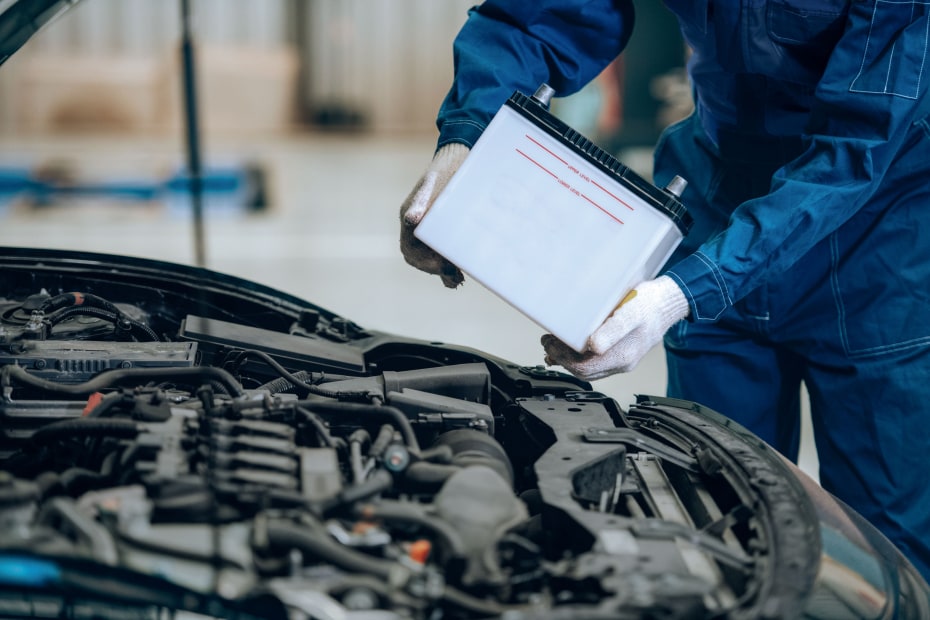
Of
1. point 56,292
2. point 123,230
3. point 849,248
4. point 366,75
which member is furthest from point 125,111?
point 849,248

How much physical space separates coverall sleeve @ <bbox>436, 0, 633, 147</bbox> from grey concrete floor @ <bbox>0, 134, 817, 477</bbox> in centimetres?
156

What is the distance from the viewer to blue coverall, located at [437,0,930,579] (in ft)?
4.80

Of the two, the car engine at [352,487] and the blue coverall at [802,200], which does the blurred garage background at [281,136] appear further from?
the car engine at [352,487]

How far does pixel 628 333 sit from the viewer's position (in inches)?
54.9

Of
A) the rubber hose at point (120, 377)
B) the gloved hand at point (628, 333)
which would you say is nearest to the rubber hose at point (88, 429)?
the rubber hose at point (120, 377)

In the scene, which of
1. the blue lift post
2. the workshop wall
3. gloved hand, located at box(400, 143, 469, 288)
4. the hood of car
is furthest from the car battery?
the workshop wall

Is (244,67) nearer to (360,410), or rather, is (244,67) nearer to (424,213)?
(424,213)

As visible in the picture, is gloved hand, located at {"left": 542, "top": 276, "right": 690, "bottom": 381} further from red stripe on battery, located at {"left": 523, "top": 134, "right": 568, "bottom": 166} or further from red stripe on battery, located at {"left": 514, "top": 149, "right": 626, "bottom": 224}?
red stripe on battery, located at {"left": 523, "top": 134, "right": 568, "bottom": 166}

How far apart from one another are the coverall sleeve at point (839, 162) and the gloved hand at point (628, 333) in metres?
0.03

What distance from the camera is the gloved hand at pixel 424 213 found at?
156 centimetres

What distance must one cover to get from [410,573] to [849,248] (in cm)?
108

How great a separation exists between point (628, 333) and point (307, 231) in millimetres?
4349

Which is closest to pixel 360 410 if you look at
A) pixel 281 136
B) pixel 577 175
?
pixel 577 175

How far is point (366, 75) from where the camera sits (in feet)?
31.7
